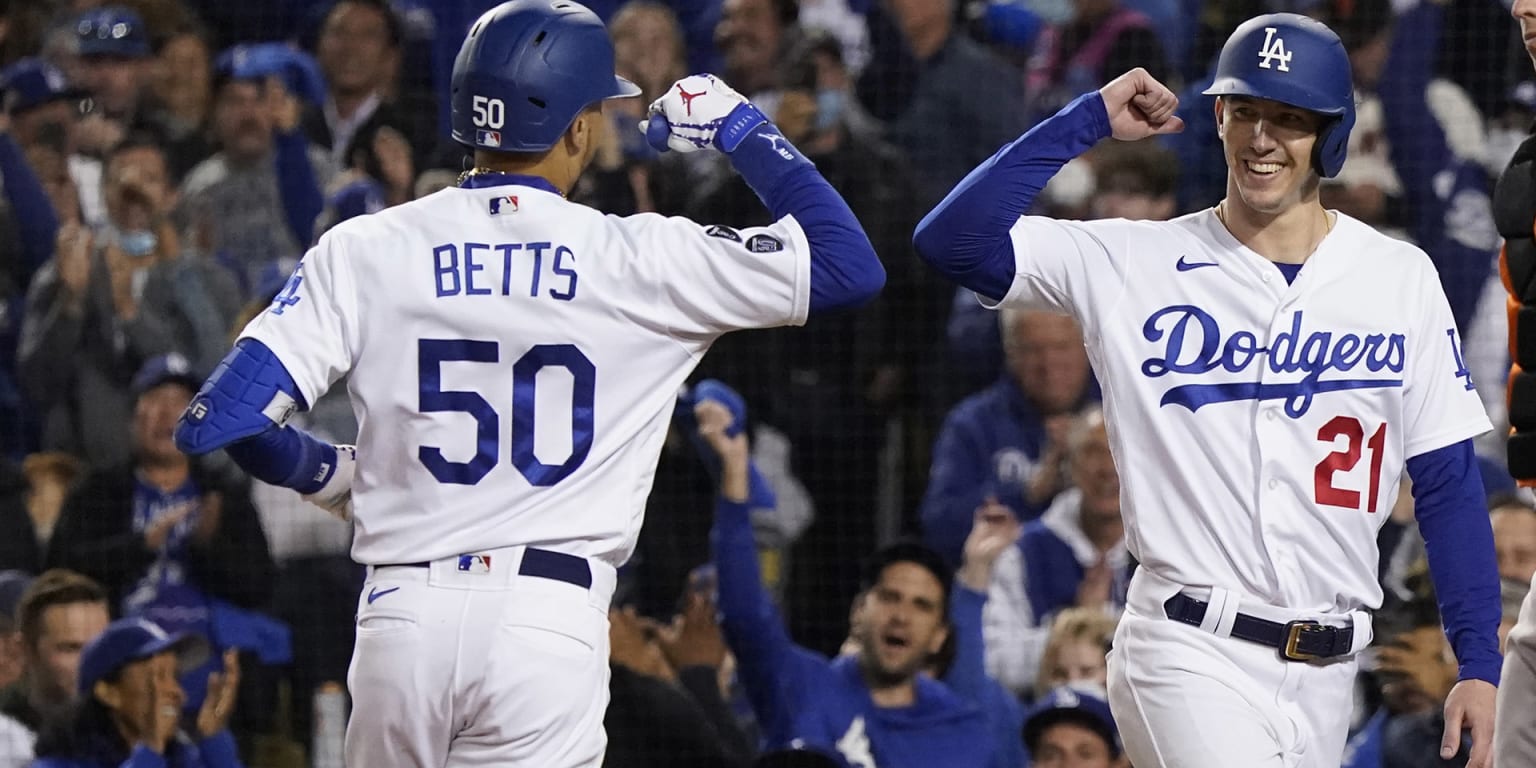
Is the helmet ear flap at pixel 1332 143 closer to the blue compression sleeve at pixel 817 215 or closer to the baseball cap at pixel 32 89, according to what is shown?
the blue compression sleeve at pixel 817 215

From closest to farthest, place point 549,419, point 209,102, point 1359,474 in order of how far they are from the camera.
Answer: point 549,419, point 1359,474, point 209,102

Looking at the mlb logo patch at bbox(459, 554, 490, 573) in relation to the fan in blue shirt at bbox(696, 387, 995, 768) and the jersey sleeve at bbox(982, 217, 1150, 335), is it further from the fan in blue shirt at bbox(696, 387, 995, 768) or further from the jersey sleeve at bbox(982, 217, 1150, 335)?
the fan in blue shirt at bbox(696, 387, 995, 768)

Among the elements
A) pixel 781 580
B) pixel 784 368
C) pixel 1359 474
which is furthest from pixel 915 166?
pixel 1359 474

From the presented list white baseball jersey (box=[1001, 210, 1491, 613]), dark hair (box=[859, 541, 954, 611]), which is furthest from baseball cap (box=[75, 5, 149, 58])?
white baseball jersey (box=[1001, 210, 1491, 613])

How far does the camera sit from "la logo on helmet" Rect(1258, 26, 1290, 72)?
9.96 ft

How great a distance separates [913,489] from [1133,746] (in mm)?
2751

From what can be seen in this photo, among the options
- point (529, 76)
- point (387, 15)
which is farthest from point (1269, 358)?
point (387, 15)

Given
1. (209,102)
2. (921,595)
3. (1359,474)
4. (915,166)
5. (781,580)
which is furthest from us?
(209,102)

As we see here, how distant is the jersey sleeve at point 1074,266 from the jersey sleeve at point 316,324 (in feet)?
3.37

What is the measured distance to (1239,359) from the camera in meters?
3.05

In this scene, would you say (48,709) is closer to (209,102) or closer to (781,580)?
(781,580)

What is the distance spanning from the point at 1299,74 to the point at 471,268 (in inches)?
49.7

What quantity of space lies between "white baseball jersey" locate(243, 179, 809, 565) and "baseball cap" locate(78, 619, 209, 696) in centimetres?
223

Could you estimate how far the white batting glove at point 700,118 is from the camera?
10.0ft
